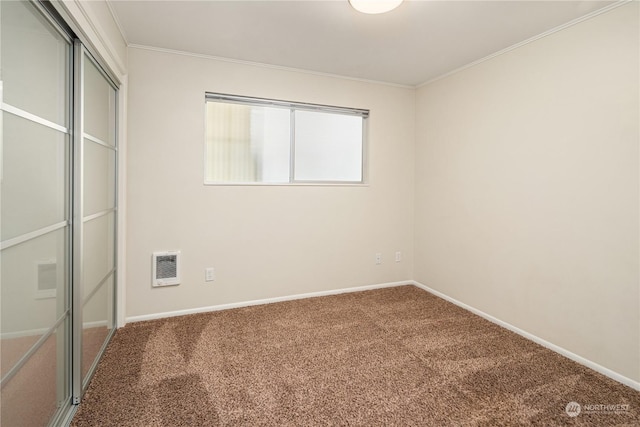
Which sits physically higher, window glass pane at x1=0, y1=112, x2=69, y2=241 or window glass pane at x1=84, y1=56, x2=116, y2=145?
window glass pane at x1=84, y1=56, x2=116, y2=145

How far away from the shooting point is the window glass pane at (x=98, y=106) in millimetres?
1937

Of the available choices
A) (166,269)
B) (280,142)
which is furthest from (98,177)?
(280,142)

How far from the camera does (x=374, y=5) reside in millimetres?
2064

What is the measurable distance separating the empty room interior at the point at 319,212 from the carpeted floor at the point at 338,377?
0.02 metres

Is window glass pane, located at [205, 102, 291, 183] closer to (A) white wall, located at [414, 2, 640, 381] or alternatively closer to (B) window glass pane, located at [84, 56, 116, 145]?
(B) window glass pane, located at [84, 56, 116, 145]

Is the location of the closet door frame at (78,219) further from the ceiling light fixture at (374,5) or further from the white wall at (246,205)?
the ceiling light fixture at (374,5)

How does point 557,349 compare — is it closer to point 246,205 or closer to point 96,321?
point 246,205

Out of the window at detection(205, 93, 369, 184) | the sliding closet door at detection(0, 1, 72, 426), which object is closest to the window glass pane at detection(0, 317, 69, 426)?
the sliding closet door at detection(0, 1, 72, 426)

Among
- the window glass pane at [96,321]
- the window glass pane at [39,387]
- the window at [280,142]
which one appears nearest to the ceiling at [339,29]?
the window at [280,142]

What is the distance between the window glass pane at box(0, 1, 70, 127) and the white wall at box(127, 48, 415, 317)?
1296 mm

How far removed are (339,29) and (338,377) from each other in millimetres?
2539

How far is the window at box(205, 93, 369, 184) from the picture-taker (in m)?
3.25

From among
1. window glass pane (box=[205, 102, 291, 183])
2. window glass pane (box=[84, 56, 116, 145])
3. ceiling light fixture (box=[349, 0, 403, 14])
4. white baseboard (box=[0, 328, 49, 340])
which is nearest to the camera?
white baseboard (box=[0, 328, 49, 340])

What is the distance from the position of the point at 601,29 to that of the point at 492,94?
87cm
